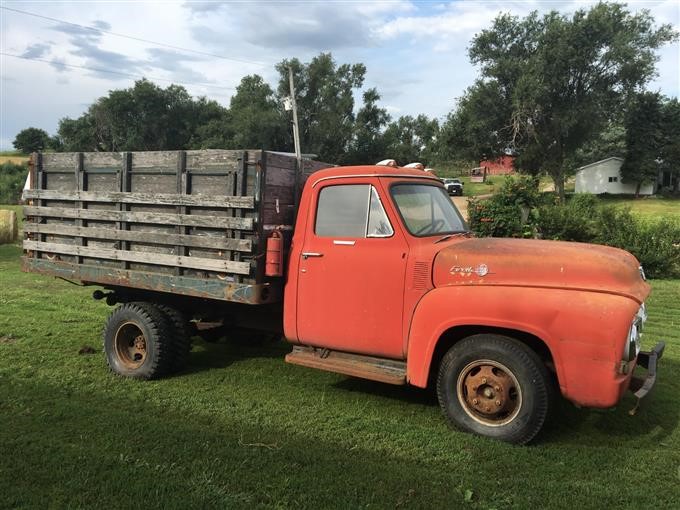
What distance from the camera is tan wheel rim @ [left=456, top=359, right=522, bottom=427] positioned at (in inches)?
161

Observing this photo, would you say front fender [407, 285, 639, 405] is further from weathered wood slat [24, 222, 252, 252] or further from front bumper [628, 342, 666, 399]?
weathered wood slat [24, 222, 252, 252]

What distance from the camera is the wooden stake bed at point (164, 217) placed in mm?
4918

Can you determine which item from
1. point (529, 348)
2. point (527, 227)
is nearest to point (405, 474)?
point (529, 348)

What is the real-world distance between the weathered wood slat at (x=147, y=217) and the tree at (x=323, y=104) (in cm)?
4851

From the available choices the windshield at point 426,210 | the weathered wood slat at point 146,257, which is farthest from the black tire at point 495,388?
the weathered wood slat at point 146,257

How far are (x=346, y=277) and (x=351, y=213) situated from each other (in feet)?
1.85

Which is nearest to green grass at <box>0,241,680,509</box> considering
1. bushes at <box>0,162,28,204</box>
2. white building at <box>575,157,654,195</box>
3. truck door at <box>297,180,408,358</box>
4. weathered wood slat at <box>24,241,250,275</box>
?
truck door at <box>297,180,408,358</box>

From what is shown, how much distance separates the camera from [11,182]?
4406cm

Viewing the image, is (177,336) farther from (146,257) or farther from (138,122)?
(138,122)

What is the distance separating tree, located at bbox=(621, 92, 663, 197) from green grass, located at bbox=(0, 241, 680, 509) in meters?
46.3

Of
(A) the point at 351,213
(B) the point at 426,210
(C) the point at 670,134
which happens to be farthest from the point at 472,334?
(C) the point at 670,134

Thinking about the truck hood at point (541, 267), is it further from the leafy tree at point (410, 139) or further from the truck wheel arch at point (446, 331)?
the leafy tree at point (410, 139)

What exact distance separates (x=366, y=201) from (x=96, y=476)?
2.84 meters

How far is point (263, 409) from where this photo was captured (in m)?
4.80
